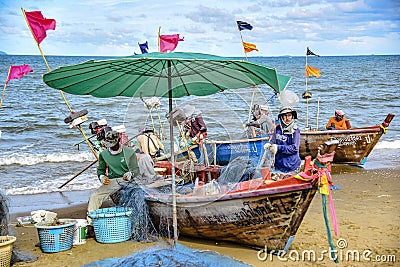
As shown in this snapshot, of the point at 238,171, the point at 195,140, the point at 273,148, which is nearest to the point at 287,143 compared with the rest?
the point at 273,148

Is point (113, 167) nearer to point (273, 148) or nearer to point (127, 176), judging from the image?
point (127, 176)

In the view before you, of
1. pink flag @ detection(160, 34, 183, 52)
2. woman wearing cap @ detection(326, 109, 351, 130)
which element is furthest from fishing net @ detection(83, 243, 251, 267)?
woman wearing cap @ detection(326, 109, 351, 130)

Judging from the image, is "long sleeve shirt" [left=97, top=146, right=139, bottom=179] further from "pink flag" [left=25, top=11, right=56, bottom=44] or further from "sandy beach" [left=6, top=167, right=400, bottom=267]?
"pink flag" [left=25, top=11, right=56, bottom=44]

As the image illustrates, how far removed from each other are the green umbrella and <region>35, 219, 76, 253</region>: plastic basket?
1443mm

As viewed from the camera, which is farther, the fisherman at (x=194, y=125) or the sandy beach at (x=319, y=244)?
the sandy beach at (x=319, y=244)

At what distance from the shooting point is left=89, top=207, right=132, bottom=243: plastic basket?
6.75 meters

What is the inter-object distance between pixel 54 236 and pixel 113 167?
3.86 feet

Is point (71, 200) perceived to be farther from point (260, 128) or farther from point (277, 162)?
point (277, 162)

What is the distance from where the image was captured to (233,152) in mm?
6609

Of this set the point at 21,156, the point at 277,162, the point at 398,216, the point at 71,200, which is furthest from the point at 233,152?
the point at 21,156

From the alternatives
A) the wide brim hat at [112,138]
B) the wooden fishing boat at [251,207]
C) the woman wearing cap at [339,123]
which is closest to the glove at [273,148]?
the wooden fishing boat at [251,207]

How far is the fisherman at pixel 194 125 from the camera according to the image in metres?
5.87

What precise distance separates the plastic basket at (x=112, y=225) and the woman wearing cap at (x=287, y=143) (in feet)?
6.56

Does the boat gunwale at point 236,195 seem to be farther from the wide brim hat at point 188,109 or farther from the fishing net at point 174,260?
the fishing net at point 174,260
